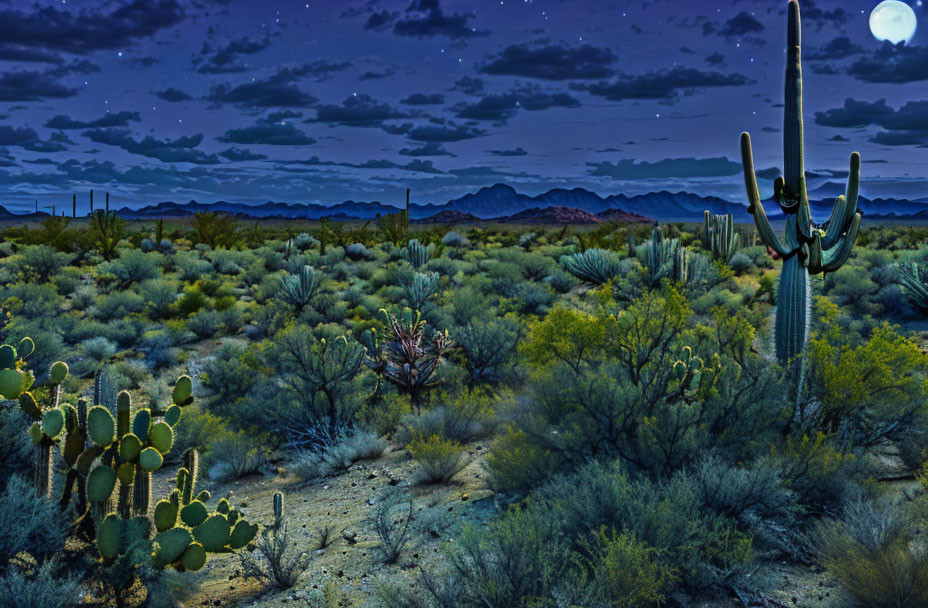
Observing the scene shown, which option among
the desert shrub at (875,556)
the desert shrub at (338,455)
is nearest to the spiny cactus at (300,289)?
the desert shrub at (338,455)

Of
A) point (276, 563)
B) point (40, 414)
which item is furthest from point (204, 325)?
point (276, 563)

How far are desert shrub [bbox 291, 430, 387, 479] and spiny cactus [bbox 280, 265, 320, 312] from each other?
30.5ft

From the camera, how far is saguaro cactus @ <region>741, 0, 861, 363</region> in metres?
7.41

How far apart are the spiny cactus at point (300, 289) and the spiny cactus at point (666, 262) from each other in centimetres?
956

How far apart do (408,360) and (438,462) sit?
10.2ft

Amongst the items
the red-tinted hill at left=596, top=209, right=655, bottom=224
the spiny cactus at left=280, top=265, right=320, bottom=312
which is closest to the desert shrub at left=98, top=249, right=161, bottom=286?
the spiny cactus at left=280, top=265, right=320, bottom=312

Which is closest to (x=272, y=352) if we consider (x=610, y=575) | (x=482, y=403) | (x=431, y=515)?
(x=482, y=403)

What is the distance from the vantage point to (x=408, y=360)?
9.89 m

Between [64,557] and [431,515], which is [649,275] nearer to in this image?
[431,515]

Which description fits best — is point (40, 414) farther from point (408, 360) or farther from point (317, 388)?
point (408, 360)

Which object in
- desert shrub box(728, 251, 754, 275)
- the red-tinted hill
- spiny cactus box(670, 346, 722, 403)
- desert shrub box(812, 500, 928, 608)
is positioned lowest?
desert shrub box(812, 500, 928, 608)

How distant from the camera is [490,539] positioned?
486 cm

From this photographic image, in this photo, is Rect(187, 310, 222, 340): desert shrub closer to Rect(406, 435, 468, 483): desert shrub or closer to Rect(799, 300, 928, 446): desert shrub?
Rect(406, 435, 468, 483): desert shrub

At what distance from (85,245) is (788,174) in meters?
28.0
